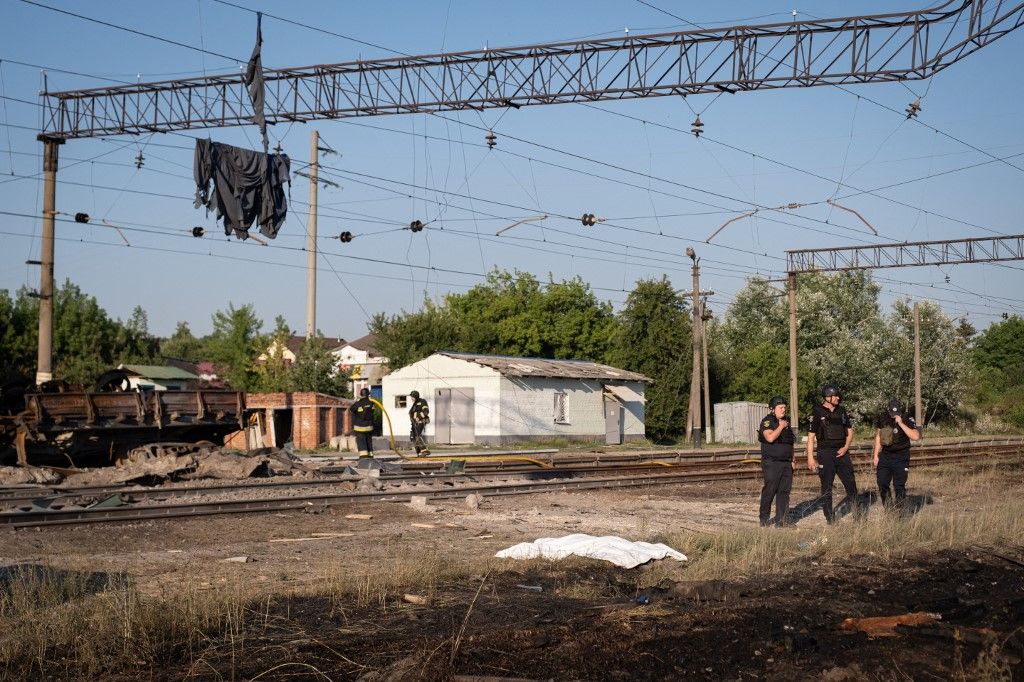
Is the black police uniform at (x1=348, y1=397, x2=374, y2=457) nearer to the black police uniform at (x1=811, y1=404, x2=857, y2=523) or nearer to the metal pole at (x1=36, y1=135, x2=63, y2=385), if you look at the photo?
the black police uniform at (x1=811, y1=404, x2=857, y2=523)

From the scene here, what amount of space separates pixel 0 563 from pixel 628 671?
7186 millimetres

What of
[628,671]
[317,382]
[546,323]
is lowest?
[628,671]

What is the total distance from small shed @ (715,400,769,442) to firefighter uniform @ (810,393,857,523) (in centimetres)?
3549

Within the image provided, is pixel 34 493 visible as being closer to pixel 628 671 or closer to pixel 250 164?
pixel 250 164

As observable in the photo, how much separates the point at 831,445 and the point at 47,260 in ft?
79.1

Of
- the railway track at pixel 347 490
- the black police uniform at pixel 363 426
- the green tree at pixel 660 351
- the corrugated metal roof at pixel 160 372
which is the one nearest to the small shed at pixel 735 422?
the green tree at pixel 660 351

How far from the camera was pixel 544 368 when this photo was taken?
4478cm

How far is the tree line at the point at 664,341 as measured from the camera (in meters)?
53.5

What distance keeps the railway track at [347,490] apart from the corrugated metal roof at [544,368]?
15.1 metres

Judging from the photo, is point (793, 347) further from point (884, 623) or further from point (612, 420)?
point (884, 623)

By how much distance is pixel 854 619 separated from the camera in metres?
7.38

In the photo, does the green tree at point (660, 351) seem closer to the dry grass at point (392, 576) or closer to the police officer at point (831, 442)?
the police officer at point (831, 442)

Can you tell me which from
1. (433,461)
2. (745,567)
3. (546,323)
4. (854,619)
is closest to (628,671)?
(854,619)

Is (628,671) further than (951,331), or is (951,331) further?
(951,331)
